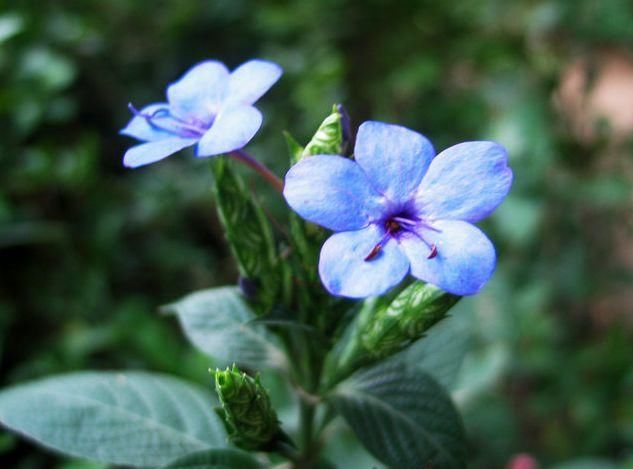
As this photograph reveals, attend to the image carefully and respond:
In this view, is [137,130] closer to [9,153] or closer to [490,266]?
[490,266]

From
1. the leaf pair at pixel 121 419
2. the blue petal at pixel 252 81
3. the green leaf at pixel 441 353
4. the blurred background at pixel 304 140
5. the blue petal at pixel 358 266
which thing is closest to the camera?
the blue petal at pixel 358 266

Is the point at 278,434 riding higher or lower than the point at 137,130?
lower

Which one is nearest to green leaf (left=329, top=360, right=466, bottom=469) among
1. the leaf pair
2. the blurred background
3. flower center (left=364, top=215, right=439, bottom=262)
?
the leaf pair

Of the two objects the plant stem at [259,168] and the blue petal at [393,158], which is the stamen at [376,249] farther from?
the plant stem at [259,168]

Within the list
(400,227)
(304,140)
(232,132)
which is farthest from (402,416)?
(304,140)

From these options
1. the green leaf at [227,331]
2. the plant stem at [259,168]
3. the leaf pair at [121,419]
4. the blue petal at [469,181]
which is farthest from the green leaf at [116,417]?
the blue petal at [469,181]

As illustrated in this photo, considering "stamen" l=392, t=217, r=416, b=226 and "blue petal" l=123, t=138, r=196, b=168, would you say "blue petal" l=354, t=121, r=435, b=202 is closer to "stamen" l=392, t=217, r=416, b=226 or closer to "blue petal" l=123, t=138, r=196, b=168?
"stamen" l=392, t=217, r=416, b=226

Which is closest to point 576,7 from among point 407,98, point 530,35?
point 530,35
